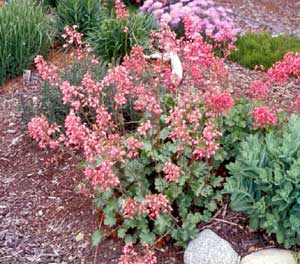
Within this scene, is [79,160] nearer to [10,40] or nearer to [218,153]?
[218,153]

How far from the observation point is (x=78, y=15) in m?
5.80

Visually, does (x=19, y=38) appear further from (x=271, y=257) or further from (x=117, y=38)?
(x=271, y=257)

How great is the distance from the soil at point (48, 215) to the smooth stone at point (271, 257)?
2.7 inches

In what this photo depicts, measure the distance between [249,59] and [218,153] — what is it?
2502 mm

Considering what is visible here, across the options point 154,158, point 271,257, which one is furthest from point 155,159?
point 271,257

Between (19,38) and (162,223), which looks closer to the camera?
(162,223)

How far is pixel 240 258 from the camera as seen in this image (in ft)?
10.8

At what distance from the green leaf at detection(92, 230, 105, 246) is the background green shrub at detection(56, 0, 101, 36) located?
291cm

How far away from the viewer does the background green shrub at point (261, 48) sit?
5.77 meters

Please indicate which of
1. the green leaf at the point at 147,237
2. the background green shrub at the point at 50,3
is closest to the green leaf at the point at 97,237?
the green leaf at the point at 147,237

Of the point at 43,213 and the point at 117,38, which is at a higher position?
the point at 117,38

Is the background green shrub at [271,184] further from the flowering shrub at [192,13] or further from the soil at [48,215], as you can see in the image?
the flowering shrub at [192,13]

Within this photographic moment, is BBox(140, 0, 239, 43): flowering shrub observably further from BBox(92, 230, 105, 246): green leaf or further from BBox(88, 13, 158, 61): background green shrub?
BBox(92, 230, 105, 246): green leaf

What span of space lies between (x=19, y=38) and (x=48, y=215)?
82.5 inches
